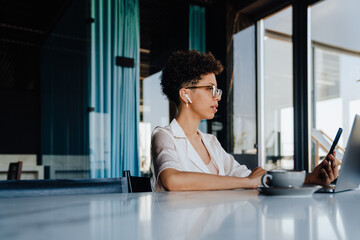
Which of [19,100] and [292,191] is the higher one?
[19,100]

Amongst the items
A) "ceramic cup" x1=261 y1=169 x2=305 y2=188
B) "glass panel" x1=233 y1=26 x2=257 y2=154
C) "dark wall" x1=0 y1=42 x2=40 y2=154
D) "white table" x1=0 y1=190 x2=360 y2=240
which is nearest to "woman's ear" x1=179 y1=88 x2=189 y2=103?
"ceramic cup" x1=261 y1=169 x2=305 y2=188

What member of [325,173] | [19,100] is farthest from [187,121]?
[19,100]

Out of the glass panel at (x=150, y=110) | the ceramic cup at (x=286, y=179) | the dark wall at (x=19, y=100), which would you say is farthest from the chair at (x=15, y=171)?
the dark wall at (x=19, y=100)

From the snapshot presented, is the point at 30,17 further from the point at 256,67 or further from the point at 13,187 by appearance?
the point at 13,187

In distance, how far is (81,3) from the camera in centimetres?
421

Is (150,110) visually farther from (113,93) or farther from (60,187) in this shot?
(60,187)

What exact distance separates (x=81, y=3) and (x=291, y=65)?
110 inches

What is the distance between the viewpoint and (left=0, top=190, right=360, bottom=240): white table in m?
0.41

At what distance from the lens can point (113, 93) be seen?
12.4 feet

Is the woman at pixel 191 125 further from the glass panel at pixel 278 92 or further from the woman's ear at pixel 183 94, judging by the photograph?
the glass panel at pixel 278 92

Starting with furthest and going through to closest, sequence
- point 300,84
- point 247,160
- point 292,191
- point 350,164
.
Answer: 1. point 300,84
2. point 247,160
3. point 350,164
4. point 292,191

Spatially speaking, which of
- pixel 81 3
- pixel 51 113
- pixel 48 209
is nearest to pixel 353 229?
pixel 48 209

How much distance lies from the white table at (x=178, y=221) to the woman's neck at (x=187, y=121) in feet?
3.41

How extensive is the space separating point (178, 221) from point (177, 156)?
3.41 ft
